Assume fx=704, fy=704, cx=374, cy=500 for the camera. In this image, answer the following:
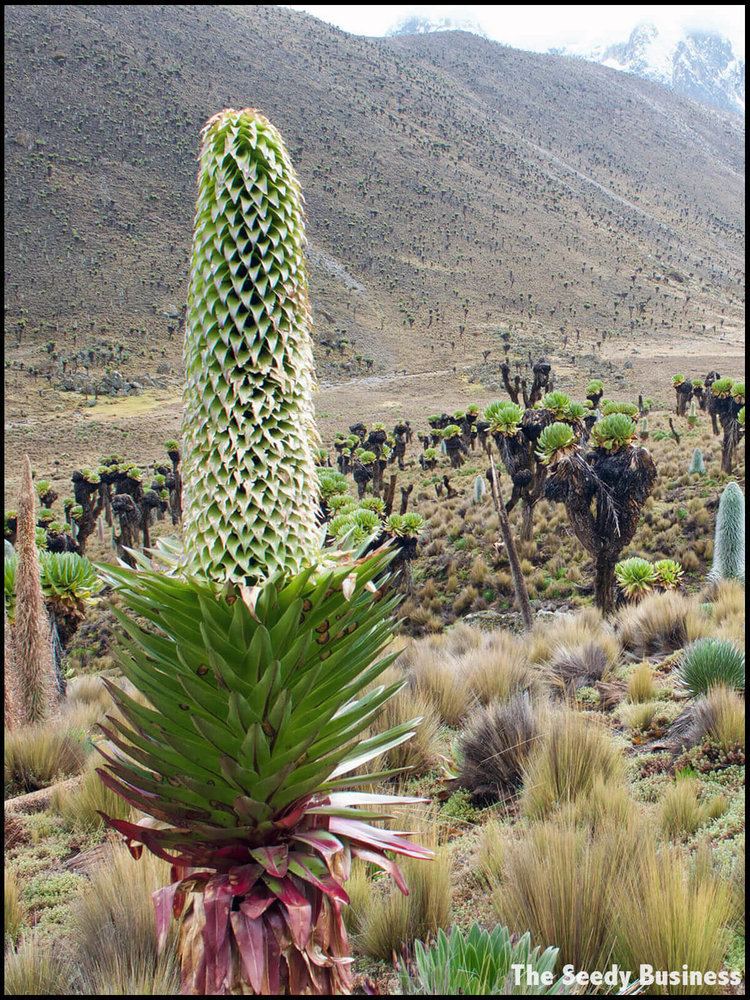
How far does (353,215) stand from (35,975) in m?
99.8

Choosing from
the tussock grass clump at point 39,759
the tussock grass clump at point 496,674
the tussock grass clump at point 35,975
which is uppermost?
the tussock grass clump at point 35,975

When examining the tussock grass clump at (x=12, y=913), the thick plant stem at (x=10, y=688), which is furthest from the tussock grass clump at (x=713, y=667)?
the thick plant stem at (x=10, y=688)

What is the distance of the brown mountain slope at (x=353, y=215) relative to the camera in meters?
72.9

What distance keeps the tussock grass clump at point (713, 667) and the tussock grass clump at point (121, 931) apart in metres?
4.70

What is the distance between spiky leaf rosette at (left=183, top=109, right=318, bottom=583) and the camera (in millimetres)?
1988

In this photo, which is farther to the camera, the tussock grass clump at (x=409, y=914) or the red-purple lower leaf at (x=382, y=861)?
the tussock grass clump at (x=409, y=914)

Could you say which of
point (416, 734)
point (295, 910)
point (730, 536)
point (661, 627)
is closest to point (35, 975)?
point (295, 910)

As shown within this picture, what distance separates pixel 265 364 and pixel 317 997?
1784 mm

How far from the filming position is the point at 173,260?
258ft

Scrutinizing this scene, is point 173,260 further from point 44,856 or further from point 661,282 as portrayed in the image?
point 44,856

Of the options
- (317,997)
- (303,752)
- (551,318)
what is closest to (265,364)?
(303,752)

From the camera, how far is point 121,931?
3.15 metres

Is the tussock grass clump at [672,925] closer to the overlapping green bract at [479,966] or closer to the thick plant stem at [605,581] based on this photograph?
the overlapping green bract at [479,966]

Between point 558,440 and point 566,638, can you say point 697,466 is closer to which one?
point 558,440
